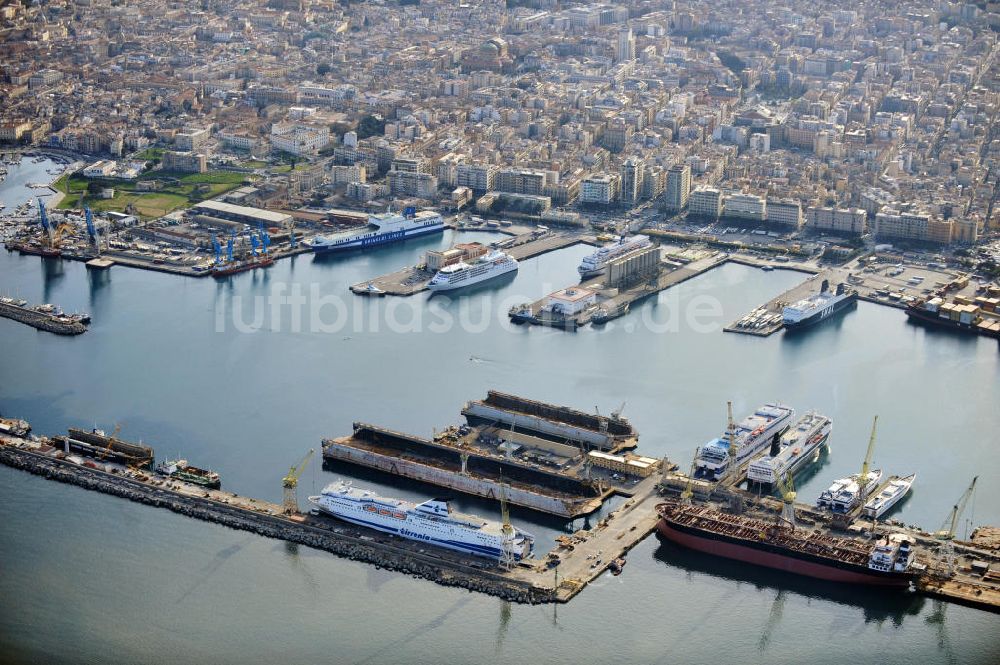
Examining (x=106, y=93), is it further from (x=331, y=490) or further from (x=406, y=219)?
(x=331, y=490)

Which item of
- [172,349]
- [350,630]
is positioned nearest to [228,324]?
[172,349]

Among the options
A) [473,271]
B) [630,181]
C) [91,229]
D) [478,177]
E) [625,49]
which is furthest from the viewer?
[625,49]

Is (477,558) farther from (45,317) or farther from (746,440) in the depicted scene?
(45,317)

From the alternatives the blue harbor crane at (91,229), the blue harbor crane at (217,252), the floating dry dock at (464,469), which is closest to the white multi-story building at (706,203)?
the blue harbor crane at (217,252)

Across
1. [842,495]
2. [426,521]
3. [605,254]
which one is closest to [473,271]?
[605,254]

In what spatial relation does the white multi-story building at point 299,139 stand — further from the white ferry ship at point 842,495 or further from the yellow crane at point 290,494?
the white ferry ship at point 842,495
